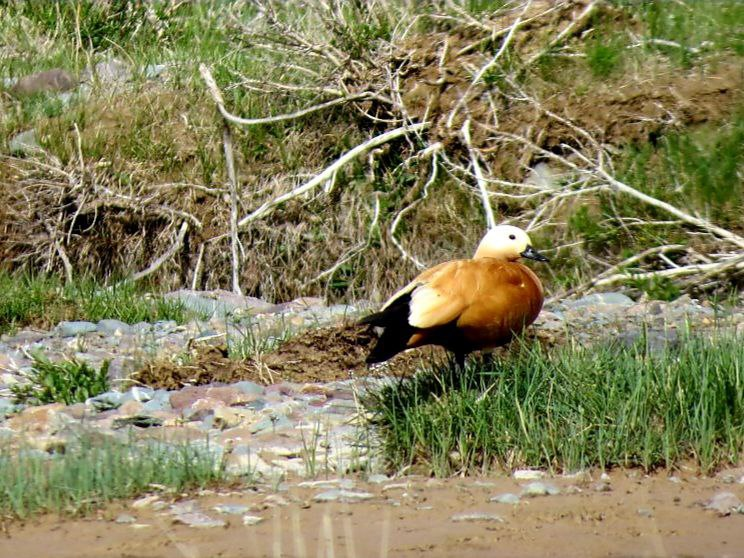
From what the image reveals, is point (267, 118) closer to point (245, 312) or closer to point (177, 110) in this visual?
point (177, 110)

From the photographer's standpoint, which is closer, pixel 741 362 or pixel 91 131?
pixel 741 362

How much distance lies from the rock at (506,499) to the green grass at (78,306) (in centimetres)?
425

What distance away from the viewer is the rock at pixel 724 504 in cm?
455

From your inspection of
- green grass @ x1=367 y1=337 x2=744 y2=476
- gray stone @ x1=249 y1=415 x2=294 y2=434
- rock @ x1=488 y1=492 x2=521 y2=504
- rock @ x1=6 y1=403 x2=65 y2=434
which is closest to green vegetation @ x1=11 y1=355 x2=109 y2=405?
rock @ x1=6 y1=403 x2=65 y2=434

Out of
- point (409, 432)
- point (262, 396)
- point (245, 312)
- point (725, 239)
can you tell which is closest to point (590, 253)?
point (725, 239)

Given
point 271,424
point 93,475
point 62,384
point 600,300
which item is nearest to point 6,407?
point 62,384

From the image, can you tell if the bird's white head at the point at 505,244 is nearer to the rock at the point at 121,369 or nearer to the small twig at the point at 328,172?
the rock at the point at 121,369

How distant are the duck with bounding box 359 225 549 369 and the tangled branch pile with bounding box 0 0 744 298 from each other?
11.4ft

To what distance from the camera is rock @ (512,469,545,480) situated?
5008 mm

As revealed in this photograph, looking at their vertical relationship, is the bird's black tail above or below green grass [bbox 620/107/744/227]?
below

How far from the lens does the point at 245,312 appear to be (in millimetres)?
8812

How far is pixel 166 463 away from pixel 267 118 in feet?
18.4

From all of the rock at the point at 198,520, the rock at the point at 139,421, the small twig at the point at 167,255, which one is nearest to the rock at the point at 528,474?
the rock at the point at 198,520

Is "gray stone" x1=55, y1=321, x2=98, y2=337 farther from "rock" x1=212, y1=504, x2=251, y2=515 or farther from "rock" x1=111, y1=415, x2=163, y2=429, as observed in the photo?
"rock" x1=212, y1=504, x2=251, y2=515
